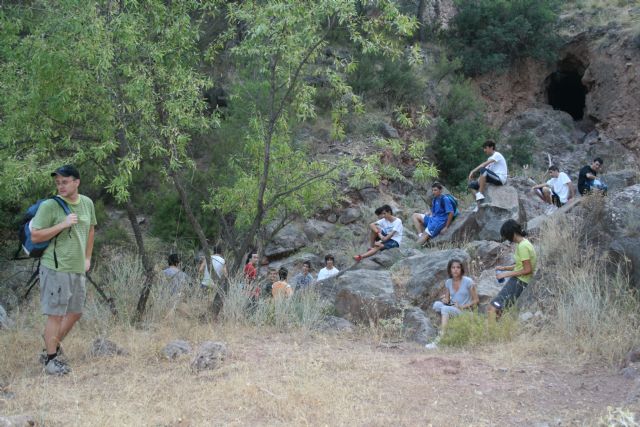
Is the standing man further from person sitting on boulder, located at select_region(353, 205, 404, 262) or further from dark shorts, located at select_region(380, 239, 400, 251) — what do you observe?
dark shorts, located at select_region(380, 239, 400, 251)

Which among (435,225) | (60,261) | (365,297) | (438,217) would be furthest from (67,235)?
→ (438,217)

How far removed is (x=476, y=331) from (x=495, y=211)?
6665 millimetres

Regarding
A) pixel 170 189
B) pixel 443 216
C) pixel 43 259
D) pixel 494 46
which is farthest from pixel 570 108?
pixel 43 259

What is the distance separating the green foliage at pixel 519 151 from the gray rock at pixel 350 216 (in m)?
6.49

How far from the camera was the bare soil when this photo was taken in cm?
480

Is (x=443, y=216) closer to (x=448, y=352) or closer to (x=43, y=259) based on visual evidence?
(x=448, y=352)

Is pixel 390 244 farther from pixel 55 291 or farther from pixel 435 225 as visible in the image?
pixel 55 291

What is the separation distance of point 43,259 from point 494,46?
21.5 meters

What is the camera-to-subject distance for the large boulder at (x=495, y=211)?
13.1m

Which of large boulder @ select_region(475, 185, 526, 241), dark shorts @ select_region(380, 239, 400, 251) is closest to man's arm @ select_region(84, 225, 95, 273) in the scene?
dark shorts @ select_region(380, 239, 400, 251)

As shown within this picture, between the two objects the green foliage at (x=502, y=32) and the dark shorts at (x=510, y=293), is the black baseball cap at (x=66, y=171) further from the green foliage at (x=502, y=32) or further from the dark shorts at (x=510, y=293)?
the green foliage at (x=502, y=32)

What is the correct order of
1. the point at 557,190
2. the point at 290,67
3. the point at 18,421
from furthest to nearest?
1. the point at 557,190
2. the point at 290,67
3. the point at 18,421

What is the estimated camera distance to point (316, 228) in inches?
683

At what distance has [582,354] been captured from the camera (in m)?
6.20
